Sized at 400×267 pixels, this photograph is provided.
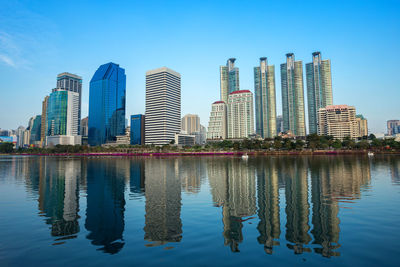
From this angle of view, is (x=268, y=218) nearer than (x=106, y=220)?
Yes

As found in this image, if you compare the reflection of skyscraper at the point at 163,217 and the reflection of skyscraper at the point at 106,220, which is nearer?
the reflection of skyscraper at the point at 106,220

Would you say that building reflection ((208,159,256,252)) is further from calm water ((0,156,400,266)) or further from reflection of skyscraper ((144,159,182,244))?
reflection of skyscraper ((144,159,182,244))

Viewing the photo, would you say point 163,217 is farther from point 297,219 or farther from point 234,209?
point 297,219

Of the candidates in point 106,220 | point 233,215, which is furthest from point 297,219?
point 106,220

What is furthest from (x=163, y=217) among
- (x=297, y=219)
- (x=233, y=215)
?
(x=297, y=219)

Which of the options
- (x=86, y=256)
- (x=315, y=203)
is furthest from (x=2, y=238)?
(x=315, y=203)

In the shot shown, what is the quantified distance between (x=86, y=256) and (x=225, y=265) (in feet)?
29.3

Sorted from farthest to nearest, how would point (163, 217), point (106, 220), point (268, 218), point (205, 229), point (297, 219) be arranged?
point (163, 217)
point (106, 220)
point (268, 218)
point (297, 219)
point (205, 229)

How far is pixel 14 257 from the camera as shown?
15711 mm

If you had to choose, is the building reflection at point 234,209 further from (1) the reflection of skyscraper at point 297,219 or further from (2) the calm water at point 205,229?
(1) the reflection of skyscraper at point 297,219

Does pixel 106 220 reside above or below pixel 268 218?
below

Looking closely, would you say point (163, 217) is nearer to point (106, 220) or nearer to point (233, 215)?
point (106, 220)

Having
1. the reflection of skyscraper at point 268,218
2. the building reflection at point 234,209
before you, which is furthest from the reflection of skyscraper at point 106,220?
the reflection of skyscraper at point 268,218

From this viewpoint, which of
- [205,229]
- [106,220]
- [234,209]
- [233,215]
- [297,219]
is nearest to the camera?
[205,229]
